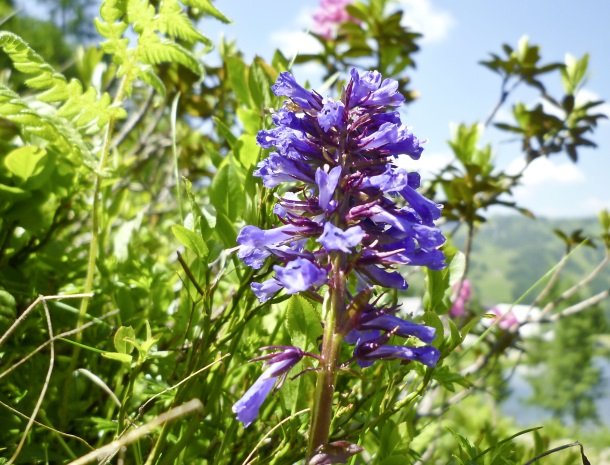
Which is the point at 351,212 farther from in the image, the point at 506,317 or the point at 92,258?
the point at 506,317

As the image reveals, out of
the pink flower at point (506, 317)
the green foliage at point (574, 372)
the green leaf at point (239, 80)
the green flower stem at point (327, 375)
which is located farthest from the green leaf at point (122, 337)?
the green foliage at point (574, 372)

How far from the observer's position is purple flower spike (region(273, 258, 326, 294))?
0.71m

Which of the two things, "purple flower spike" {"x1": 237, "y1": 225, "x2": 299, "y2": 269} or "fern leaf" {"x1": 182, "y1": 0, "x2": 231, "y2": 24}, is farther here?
"fern leaf" {"x1": 182, "y1": 0, "x2": 231, "y2": 24}

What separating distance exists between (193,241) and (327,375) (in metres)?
0.37

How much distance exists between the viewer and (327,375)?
0.72 meters

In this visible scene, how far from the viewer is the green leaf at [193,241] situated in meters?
0.93

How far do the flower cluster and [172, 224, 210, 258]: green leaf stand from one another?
126mm

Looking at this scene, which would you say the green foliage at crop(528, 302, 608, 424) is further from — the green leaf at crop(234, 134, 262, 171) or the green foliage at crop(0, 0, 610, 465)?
the green leaf at crop(234, 134, 262, 171)

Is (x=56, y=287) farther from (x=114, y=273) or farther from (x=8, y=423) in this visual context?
(x=8, y=423)

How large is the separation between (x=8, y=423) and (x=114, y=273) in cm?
45

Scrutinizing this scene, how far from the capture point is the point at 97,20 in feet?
3.82

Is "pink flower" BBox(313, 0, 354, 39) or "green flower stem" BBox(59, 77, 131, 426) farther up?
"pink flower" BBox(313, 0, 354, 39)

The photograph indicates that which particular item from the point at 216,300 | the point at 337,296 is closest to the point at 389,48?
the point at 216,300

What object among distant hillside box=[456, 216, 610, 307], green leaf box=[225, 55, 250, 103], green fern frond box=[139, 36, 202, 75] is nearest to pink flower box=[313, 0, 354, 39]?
green leaf box=[225, 55, 250, 103]
